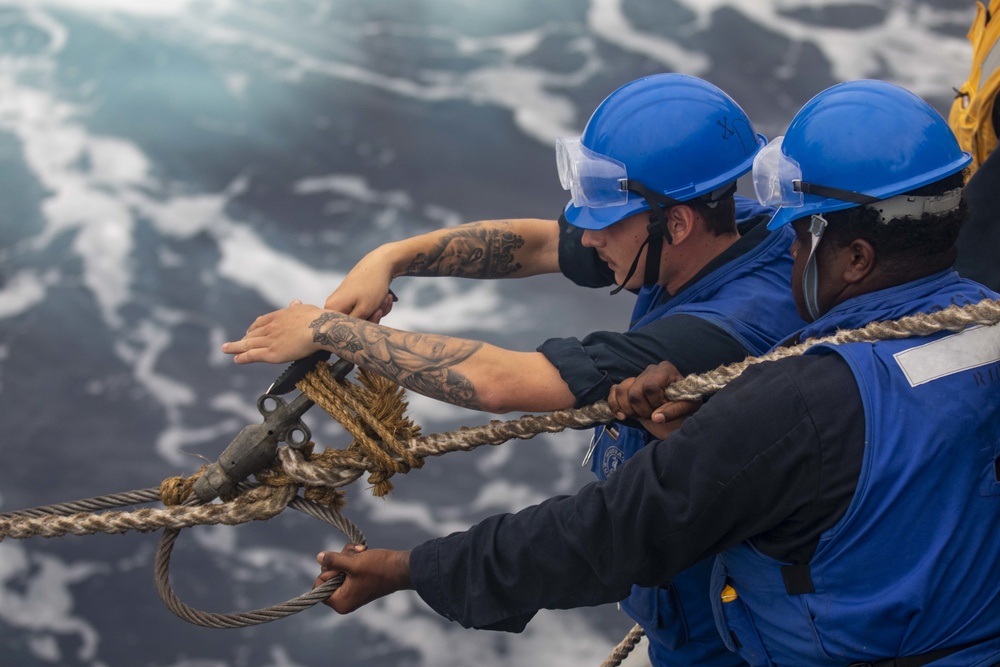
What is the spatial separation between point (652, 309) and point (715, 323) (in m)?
0.43

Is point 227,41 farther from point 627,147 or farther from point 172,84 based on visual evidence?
point 627,147

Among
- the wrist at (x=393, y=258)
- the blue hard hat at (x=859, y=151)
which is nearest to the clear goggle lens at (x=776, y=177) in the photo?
the blue hard hat at (x=859, y=151)

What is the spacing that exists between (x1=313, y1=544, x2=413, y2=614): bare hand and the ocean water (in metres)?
4.33

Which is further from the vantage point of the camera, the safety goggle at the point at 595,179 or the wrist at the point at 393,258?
the wrist at the point at 393,258

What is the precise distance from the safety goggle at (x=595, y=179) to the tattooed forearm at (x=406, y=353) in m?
0.48

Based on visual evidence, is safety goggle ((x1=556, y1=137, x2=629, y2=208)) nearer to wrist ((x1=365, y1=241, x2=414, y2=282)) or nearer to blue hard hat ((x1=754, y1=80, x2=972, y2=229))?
blue hard hat ((x1=754, y1=80, x2=972, y2=229))

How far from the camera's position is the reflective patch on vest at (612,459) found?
2.67 meters

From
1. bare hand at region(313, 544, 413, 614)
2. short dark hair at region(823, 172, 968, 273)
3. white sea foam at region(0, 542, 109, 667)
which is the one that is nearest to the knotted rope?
bare hand at region(313, 544, 413, 614)

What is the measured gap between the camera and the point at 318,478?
9.06 ft

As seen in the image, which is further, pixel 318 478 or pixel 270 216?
pixel 270 216

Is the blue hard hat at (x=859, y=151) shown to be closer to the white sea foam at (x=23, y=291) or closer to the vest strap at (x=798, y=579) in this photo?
the vest strap at (x=798, y=579)

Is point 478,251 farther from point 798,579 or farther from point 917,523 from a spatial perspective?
point 917,523

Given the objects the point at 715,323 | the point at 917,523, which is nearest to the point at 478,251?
the point at 715,323

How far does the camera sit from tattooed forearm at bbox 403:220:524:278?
345 centimetres
